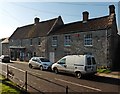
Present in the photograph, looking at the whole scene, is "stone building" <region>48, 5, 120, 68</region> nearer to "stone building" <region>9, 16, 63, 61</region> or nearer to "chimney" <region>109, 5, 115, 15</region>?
"chimney" <region>109, 5, 115, 15</region>

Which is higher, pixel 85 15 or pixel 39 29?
pixel 85 15

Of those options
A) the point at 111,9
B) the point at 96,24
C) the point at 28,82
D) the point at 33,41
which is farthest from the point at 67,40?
the point at 28,82

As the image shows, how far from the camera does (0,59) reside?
4244 centimetres

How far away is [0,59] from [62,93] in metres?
33.5

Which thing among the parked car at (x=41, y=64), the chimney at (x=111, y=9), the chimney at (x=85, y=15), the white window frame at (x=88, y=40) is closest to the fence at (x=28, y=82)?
the parked car at (x=41, y=64)

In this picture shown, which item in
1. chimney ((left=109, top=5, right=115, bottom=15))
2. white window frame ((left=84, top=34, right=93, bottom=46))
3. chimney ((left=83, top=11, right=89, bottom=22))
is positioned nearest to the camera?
white window frame ((left=84, top=34, right=93, bottom=46))

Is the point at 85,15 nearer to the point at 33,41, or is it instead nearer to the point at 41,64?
the point at 41,64

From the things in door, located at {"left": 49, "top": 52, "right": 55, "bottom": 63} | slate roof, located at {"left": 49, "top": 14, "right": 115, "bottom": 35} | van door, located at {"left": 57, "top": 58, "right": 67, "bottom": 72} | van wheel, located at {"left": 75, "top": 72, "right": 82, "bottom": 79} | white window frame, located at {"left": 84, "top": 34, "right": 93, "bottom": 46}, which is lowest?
van wheel, located at {"left": 75, "top": 72, "right": 82, "bottom": 79}

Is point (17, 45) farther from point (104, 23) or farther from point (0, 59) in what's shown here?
point (104, 23)

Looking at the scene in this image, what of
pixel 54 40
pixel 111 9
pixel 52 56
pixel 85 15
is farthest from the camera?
pixel 52 56

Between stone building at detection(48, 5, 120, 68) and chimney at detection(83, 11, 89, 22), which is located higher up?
chimney at detection(83, 11, 89, 22)

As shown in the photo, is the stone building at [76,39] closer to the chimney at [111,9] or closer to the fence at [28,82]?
the chimney at [111,9]

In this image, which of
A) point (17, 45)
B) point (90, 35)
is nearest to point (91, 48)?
point (90, 35)

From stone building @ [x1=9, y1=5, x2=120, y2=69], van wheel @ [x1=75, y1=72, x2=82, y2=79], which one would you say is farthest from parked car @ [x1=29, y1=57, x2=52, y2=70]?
van wheel @ [x1=75, y1=72, x2=82, y2=79]
